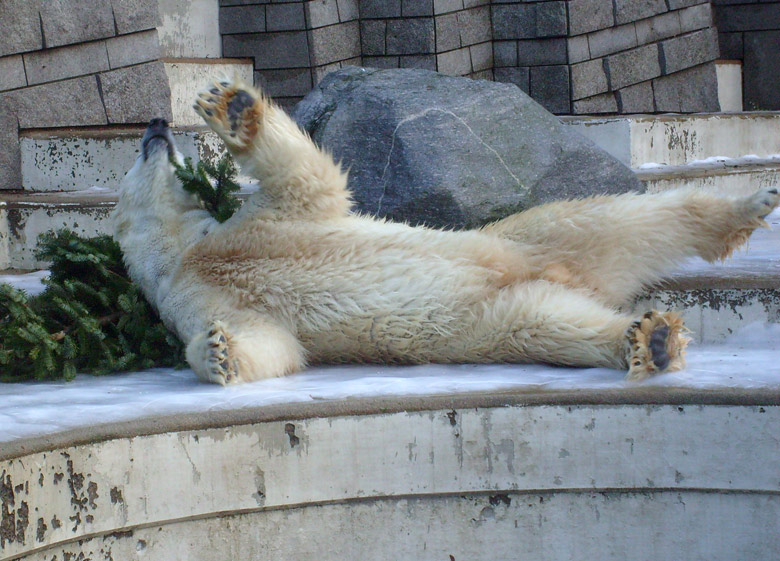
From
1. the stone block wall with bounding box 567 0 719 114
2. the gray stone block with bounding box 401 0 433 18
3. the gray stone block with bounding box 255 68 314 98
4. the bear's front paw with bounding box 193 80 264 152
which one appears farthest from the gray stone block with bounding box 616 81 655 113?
the bear's front paw with bounding box 193 80 264 152

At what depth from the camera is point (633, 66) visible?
843 cm

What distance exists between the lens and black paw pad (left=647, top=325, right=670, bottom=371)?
9.13 ft

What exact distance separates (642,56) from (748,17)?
266cm

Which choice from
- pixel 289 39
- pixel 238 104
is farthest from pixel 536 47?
pixel 238 104

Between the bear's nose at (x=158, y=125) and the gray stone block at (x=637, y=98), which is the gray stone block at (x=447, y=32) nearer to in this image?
the gray stone block at (x=637, y=98)

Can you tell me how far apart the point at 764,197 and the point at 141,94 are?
4087mm

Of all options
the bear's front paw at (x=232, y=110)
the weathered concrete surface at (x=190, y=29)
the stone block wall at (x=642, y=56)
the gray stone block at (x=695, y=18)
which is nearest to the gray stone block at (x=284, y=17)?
the weathered concrete surface at (x=190, y=29)

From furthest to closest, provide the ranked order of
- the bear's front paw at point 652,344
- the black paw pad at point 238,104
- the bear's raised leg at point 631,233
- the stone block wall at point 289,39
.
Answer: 1. the stone block wall at point 289,39
2. the bear's raised leg at point 631,233
3. the black paw pad at point 238,104
4. the bear's front paw at point 652,344

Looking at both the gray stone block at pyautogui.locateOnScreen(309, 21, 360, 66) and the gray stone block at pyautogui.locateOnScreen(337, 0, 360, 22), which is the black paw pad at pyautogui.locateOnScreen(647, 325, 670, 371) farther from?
the gray stone block at pyautogui.locateOnScreen(337, 0, 360, 22)

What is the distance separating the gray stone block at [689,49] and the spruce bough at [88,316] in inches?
238

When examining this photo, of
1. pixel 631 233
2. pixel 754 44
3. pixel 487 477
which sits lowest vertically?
pixel 487 477

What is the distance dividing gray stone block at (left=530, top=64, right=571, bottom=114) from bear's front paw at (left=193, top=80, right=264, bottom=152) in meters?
5.13

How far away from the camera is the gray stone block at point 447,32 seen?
784 centimetres

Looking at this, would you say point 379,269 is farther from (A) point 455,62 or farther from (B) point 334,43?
(A) point 455,62
